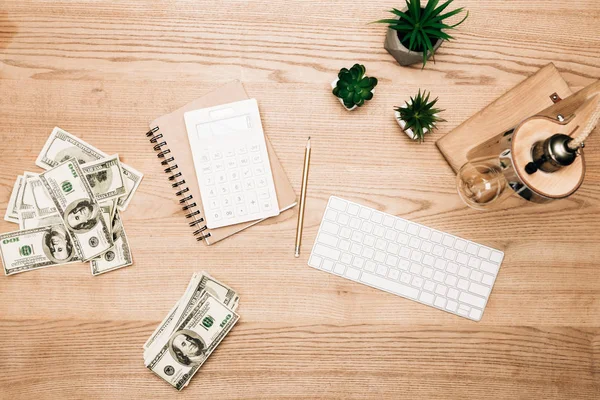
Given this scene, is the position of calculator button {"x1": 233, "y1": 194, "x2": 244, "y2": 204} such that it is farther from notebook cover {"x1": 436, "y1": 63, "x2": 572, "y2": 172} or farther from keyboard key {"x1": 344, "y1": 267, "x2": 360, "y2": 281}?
notebook cover {"x1": 436, "y1": 63, "x2": 572, "y2": 172}

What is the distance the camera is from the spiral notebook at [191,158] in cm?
92

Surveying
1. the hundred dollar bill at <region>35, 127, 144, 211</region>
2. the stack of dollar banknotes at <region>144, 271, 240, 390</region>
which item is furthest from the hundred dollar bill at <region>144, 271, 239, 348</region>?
the hundred dollar bill at <region>35, 127, 144, 211</region>

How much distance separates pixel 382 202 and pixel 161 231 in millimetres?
460

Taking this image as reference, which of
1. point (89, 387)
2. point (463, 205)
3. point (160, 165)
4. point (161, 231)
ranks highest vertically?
point (463, 205)

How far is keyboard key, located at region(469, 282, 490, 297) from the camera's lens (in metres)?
0.92

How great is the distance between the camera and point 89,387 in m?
0.93

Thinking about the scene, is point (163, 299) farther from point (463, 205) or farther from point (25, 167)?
point (463, 205)

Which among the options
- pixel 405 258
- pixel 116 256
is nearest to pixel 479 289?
pixel 405 258

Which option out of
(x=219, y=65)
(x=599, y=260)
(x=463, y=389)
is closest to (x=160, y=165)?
(x=219, y=65)

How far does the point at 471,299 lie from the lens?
0.92 m

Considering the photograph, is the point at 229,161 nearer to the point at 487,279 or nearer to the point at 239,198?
the point at 239,198

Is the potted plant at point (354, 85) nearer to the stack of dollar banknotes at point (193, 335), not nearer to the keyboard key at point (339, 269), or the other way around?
the keyboard key at point (339, 269)

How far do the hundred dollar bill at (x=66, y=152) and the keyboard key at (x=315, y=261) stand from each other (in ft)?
1.27

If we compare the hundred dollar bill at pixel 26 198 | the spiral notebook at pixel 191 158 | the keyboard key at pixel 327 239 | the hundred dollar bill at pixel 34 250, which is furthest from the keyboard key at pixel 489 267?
the hundred dollar bill at pixel 26 198
